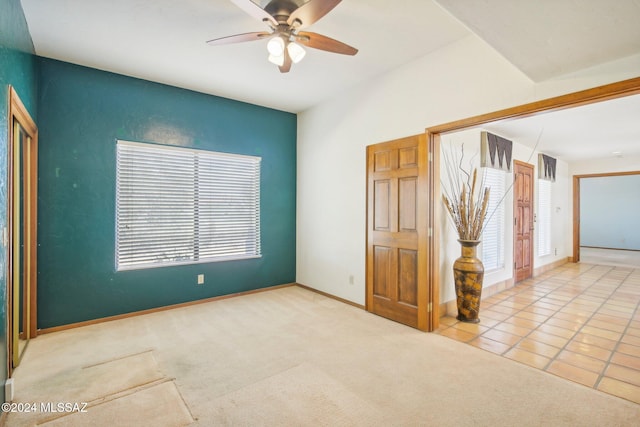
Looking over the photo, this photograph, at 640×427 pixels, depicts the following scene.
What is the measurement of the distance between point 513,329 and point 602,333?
2.89 feet

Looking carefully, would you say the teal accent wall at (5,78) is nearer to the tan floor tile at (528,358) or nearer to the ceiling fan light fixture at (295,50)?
the ceiling fan light fixture at (295,50)

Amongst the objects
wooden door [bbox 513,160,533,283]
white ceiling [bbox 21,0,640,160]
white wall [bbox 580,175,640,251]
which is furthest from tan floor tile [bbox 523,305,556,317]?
white wall [bbox 580,175,640,251]

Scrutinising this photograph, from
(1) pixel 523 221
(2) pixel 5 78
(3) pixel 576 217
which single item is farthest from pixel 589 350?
(3) pixel 576 217

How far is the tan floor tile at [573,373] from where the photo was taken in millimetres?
2330

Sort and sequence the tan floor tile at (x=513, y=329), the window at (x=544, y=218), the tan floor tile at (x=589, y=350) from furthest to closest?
1. the window at (x=544, y=218)
2. the tan floor tile at (x=513, y=329)
3. the tan floor tile at (x=589, y=350)

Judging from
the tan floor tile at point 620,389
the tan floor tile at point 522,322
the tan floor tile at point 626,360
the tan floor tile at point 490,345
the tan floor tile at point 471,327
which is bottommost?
the tan floor tile at point 620,389

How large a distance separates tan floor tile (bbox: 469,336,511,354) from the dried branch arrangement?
3.72ft

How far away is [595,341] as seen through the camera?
9.92 feet

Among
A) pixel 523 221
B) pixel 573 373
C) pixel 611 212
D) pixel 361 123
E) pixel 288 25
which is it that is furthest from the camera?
pixel 611 212

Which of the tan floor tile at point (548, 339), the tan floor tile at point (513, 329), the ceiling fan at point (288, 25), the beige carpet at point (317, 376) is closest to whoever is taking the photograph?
the beige carpet at point (317, 376)

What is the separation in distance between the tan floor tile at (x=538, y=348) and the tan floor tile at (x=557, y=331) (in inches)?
15.7

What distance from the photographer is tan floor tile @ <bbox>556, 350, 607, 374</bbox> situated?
2.53 meters

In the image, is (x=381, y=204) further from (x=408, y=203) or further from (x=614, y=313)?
(x=614, y=313)

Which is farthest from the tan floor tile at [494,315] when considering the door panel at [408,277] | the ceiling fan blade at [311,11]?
the ceiling fan blade at [311,11]
